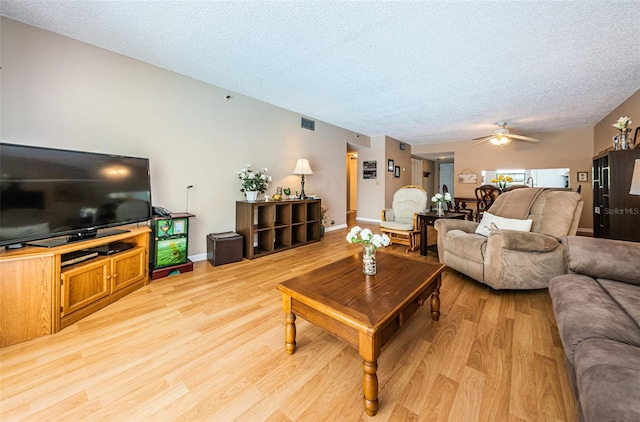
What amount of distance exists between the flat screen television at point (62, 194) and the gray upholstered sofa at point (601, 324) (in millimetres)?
3067

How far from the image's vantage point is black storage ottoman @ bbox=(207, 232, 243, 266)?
315cm

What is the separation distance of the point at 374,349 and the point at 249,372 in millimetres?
754

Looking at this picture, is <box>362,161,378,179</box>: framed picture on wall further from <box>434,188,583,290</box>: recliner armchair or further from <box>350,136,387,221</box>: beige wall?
<box>434,188,583,290</box>: recliner armchair

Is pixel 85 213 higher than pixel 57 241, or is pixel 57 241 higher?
pixel 85 213

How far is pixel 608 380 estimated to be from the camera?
2.42 feet

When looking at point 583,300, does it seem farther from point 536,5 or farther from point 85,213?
point 85,213

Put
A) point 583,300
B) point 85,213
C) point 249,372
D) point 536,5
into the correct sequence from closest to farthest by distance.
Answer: point 583,300
point 249,372
point 536,5
point 85,213

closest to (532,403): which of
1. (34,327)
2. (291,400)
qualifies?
(291,400)

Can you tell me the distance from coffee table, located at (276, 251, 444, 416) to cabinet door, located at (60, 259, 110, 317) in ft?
5.33

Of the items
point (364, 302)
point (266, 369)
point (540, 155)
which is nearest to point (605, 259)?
point (364, 302)

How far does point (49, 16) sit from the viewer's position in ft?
6.78

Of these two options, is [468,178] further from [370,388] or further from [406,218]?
[370,388]

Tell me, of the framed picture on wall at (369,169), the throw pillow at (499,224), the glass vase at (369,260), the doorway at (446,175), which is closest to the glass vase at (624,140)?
the throw pillow at (499,224)

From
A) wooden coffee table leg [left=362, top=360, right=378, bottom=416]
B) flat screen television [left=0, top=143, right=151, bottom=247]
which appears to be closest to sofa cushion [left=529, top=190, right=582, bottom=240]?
wooden coffee table leg [left=362, top=360, right=378, bottom=416]
